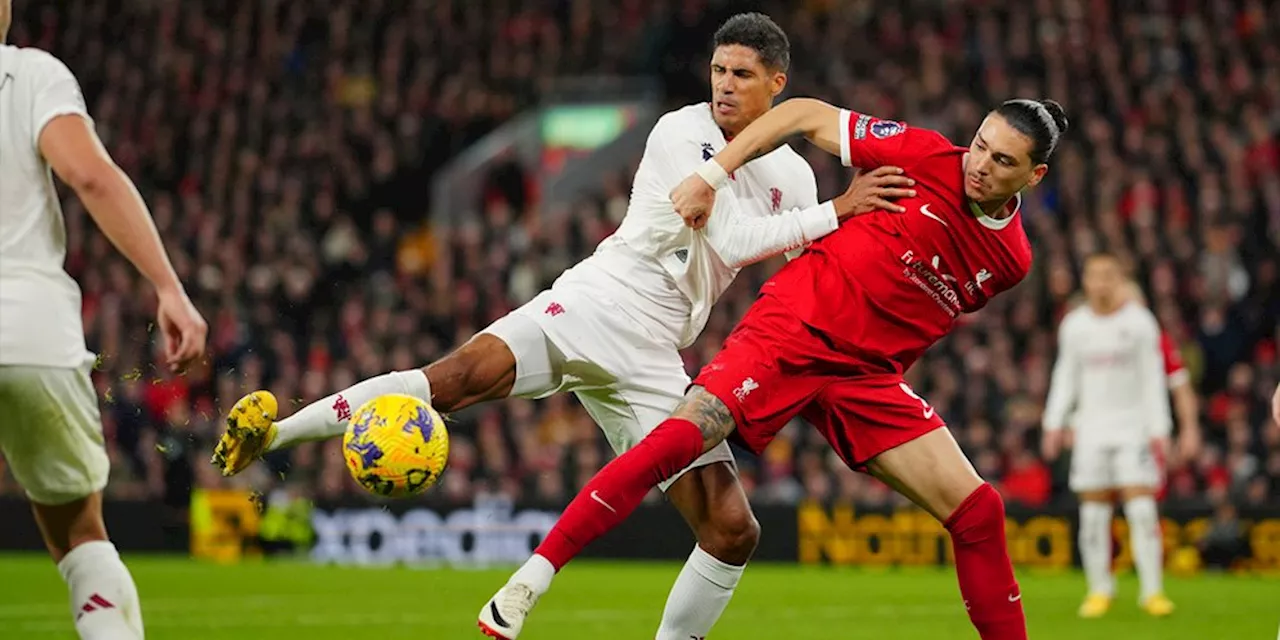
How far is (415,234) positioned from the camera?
2339 cm

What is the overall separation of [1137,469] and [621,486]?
7.04m

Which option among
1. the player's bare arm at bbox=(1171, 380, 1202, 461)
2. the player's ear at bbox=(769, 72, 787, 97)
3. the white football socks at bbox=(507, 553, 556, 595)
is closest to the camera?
the white football socks at bbox=(507, 553, 556, 595)

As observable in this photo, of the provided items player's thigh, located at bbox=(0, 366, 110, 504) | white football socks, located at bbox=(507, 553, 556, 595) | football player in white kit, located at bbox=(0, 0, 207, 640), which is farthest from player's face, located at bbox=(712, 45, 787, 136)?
player's thigh, located at bbox=(0, 366, 110, 504)

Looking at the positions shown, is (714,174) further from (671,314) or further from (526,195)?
(526,195)

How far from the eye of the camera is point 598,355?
6914mm

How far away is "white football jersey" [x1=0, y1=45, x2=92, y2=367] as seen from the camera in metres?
4.94

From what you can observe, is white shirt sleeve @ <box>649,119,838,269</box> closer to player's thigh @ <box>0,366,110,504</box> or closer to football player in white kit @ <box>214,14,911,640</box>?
football player in white kit @ <box>214,14,911,640</box>

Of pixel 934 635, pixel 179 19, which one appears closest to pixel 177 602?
pixel 934 635

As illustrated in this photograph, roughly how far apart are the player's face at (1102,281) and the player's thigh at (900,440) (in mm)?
6014

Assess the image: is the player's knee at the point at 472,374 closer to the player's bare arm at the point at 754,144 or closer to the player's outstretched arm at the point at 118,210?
the player's bare arm at the point at 754,144

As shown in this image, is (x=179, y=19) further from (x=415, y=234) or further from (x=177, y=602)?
(x=177, y=602)

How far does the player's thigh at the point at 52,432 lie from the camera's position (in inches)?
195

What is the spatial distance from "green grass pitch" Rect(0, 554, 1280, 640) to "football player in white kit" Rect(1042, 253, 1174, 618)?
54 cm

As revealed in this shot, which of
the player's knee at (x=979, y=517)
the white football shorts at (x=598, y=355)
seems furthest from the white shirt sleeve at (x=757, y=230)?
the player's knee at (x=979, y=517)
